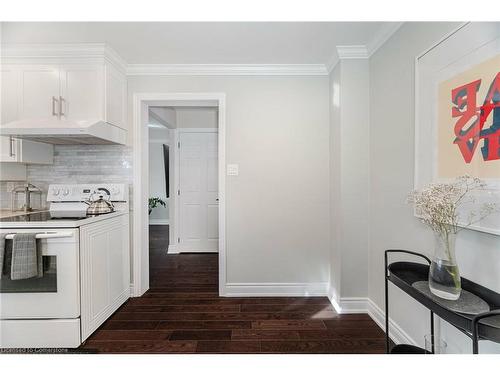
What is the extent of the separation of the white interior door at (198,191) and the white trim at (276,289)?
1.65 metres

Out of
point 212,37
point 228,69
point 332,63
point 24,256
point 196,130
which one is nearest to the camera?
point 24,256

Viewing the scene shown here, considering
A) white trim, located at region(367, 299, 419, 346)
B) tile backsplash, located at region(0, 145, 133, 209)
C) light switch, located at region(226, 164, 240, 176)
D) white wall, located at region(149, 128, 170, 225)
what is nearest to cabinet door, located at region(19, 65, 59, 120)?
tile backsplash, located at region(0, 145, 133, 209)

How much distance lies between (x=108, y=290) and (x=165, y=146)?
5113mm

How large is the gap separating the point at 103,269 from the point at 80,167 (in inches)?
45.4

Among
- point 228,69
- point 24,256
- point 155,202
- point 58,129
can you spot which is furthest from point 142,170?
point 155,202

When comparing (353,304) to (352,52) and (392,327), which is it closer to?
(392,327)

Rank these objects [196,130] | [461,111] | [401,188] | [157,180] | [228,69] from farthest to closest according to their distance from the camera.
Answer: [157,180], [196,130], [228,69], [401,188], [461,111]

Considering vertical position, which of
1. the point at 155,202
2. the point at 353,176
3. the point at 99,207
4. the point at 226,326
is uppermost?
the point at 353,176

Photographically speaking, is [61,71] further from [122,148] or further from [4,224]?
[4,224]

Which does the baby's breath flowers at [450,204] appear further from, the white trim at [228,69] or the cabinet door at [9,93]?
the cabinet door at [9,93]

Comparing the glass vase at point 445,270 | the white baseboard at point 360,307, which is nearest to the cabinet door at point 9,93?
the glass vase at point 445,270

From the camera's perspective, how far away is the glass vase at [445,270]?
105 cm

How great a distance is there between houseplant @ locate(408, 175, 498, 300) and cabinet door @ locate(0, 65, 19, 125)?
3.14m

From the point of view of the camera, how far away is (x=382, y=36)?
77.7 inches
